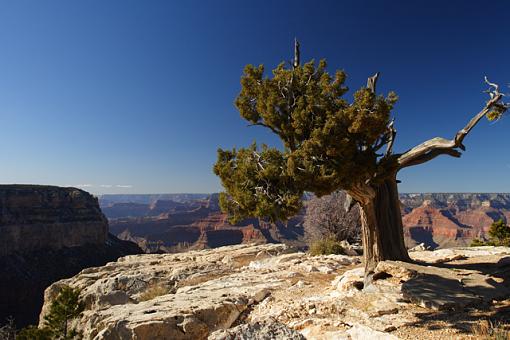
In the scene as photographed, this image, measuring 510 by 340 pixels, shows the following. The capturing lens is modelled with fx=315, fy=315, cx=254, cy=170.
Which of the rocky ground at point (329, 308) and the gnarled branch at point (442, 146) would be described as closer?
the rocky ground at point (329, 308)

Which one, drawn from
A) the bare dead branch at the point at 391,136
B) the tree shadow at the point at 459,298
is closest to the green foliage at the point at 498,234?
the tree shadow at the point at 459,298

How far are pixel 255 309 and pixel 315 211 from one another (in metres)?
20.5

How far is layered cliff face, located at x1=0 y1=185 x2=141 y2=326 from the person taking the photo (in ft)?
228

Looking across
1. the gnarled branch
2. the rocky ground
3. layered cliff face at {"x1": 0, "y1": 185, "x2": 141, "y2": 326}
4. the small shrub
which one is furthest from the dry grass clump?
layered cliff face at {"x1": 0, "y1": 185, "x2": 141, "y2": 326}

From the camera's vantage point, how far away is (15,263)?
273 feet

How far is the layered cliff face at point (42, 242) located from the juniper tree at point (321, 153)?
248ft

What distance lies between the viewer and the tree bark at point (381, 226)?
40.2 ft

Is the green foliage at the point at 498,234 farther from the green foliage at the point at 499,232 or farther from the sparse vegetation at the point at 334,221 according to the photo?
the sparse vegetation at the point at 334,221

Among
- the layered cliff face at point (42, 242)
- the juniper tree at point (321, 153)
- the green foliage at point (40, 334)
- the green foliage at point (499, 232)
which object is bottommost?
the layered cliff face at point (42, 242)

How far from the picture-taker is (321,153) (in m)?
10.2

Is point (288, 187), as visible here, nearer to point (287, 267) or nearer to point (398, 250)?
point (398, 250)

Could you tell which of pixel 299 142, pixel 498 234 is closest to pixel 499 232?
pixel 498 234

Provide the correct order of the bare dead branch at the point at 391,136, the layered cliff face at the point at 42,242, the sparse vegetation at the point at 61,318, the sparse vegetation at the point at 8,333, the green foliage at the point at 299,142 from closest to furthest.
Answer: the green foliage at the point at 299,142 → the bare dead branch at the point at 391,136 → the sparse vegetation at the point at 61,318 → the sparse vegetation at the point at 8,333 → the layered cliff face at the point at 42,242

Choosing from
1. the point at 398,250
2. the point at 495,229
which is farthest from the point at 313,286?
the point at 495,229
